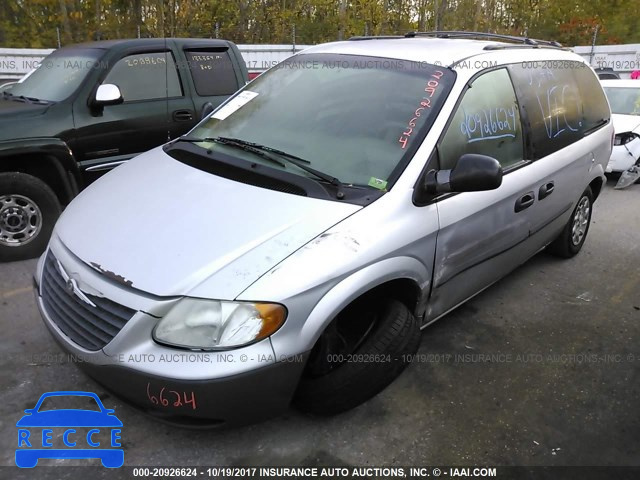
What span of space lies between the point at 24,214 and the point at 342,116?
2.90m

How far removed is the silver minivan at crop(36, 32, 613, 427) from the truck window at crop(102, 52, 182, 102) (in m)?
1.93

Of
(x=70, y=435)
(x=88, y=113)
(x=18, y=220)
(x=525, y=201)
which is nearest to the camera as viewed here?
(x=70, y=435)

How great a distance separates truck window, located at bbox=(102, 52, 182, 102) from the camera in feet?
16.4

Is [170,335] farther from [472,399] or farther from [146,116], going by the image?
→ [146,116]

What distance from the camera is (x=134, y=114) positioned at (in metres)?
5.01

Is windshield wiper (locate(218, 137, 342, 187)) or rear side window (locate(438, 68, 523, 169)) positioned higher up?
rear side window (locate(438, 68, 523, 169))

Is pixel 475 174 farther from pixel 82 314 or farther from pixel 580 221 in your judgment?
pixel 580 221

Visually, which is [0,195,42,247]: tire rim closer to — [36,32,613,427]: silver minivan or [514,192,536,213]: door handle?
[36,32,613,427]: silver minivan

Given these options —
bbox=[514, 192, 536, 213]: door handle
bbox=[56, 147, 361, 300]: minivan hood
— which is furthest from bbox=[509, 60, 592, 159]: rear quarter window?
bbox=[56, 147, 361, 300]: minivan hood

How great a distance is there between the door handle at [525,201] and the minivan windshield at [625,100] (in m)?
6.30

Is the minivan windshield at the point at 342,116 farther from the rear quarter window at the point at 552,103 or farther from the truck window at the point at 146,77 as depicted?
the truck window at the point at 146,77

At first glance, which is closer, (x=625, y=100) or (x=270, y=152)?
(x=270, y=152)

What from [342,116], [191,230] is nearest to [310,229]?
[191,230]

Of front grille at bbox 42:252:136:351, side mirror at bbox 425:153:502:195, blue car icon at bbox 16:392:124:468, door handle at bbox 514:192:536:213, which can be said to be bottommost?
blue car icon at bbox 16:392:124:468
